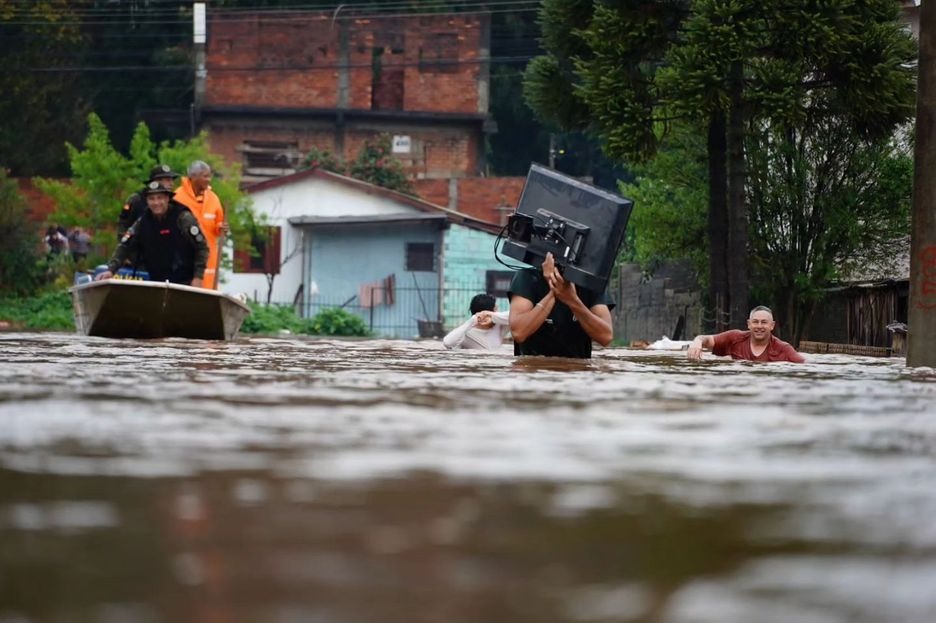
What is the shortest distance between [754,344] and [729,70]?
8.49 m

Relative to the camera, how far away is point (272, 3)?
58.3 m

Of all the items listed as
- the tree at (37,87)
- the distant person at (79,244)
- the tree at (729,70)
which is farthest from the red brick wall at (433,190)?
the tree at (729,70)

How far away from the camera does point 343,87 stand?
53.7 metres

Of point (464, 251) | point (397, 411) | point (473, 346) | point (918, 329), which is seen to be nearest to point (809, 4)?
point (473, 346)

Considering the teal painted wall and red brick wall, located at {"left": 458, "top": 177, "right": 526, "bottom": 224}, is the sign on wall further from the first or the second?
the teal painted wall

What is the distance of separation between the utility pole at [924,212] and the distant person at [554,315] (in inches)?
65.7

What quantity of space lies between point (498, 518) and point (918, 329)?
7794 mm

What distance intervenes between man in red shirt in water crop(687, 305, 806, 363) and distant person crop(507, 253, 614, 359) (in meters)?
1.31

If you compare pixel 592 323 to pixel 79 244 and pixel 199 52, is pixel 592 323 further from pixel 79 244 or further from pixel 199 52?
pixel 199 52

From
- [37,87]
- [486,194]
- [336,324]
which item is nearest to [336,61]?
[486,194]

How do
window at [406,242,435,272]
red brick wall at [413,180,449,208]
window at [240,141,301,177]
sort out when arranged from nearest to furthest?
window at [406,242,435,272], window at [240,141,301,177], red brick wall at [413,180,449,208]

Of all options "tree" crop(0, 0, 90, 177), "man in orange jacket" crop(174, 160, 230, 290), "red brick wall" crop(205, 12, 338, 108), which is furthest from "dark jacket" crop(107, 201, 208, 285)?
"tree" crop(0, 0, 90, 177)

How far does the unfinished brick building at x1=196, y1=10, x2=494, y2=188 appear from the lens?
52688mm

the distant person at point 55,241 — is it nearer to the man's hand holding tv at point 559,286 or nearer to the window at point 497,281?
the window at point 497,281
